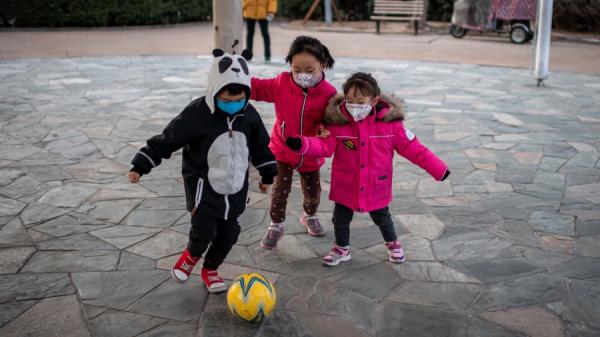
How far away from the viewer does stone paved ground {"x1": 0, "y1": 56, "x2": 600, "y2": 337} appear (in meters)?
3.38

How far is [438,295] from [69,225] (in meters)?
2.61

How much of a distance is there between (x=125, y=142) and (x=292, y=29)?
12462 mm

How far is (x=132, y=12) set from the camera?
17.8 m

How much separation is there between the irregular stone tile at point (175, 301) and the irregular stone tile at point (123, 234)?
0.72 m

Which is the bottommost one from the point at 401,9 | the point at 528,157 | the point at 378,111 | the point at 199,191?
the point at 528,157

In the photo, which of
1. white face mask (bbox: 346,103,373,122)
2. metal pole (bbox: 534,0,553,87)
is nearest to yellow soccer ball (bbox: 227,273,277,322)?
white face mask (bbox: 346,103,373,122)

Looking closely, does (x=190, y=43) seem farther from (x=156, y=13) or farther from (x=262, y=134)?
(x=262, y=134)

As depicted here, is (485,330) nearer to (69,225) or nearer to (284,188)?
(284,188)

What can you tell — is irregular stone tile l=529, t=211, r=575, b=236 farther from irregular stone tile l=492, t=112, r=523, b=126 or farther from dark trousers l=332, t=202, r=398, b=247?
irregular stone tile l=492, t=112, r=523, b=126

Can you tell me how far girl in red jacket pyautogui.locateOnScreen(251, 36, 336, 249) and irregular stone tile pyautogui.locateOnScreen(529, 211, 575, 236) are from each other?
5.52 feet

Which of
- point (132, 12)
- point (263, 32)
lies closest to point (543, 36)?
point (263, 32)

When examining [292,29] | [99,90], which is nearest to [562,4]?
[292,29]

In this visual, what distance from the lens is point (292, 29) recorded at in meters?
18.5

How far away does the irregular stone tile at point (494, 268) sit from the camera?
12.7 ft
